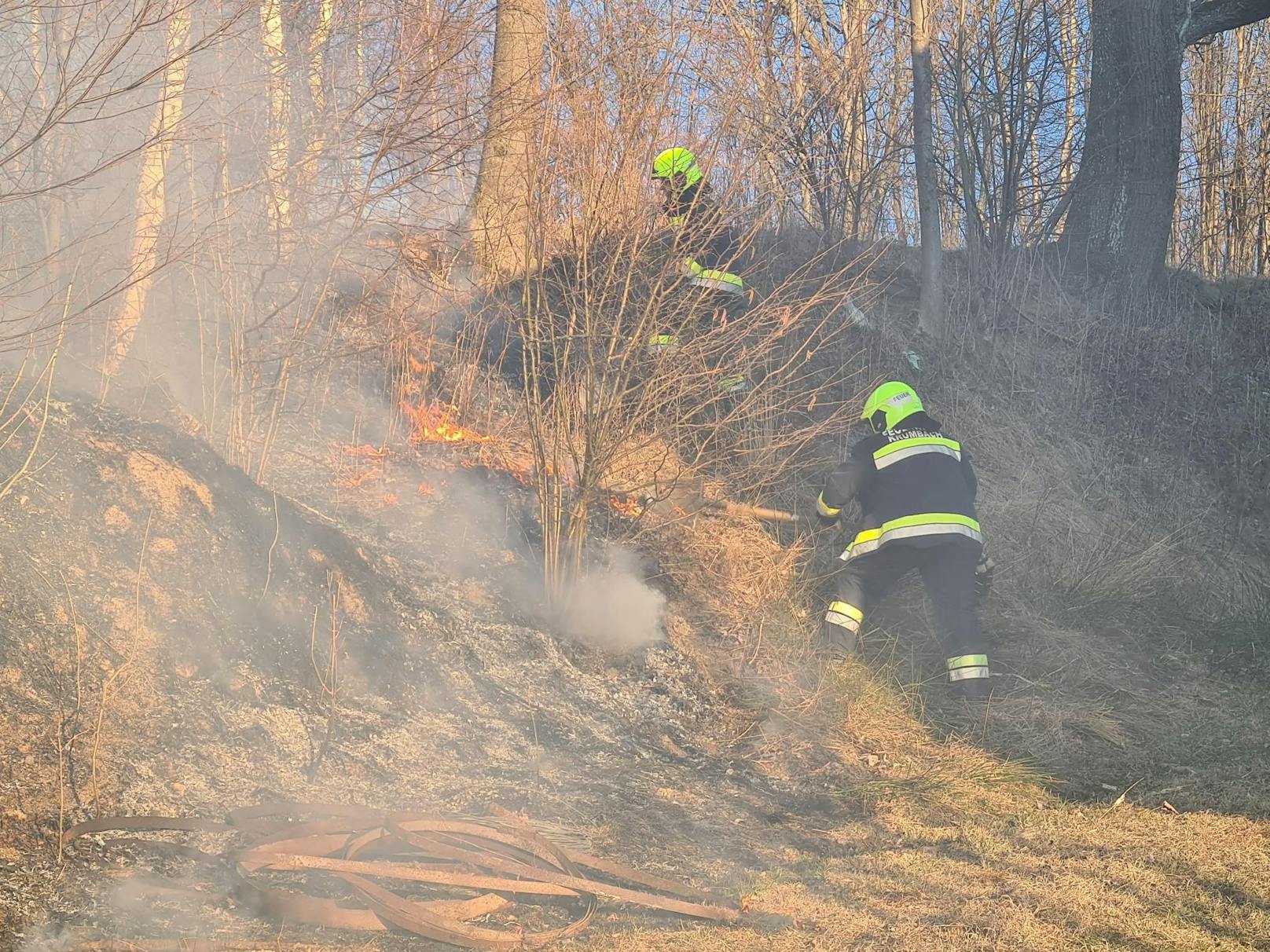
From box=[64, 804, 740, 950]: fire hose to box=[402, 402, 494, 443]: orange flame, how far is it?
11.4ft

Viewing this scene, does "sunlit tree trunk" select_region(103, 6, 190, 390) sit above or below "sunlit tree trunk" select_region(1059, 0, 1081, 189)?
below

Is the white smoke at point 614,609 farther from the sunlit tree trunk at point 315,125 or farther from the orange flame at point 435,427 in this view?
the sunlit tree trunk at point 315,125

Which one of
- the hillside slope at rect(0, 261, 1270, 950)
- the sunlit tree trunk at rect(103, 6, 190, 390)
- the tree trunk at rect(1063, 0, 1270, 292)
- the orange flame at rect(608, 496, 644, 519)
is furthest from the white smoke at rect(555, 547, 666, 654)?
the tree trunk at rect(1063, 0, 1270, 292)

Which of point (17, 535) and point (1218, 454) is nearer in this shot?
point (17, 535)

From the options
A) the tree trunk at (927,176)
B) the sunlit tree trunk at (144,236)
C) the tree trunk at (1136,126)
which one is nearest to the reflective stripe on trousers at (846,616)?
the sunlit tree trunk at (144,236)

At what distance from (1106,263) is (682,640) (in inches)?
308

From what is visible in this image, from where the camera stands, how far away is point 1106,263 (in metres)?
11.6

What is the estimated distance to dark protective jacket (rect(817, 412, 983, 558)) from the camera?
247 inches

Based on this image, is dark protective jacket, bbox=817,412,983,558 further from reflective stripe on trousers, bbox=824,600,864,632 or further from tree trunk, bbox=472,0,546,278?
tree trunk, bbox=472,0,546,278

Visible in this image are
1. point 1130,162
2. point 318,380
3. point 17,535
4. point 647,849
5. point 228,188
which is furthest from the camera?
point 1130,162

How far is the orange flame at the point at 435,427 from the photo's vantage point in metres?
7.23

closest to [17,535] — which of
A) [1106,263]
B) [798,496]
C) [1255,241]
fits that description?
[798,496]

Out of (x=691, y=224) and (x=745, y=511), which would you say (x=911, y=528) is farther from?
(x=691, y=224)

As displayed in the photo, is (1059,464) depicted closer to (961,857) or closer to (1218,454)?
(1218,454)
